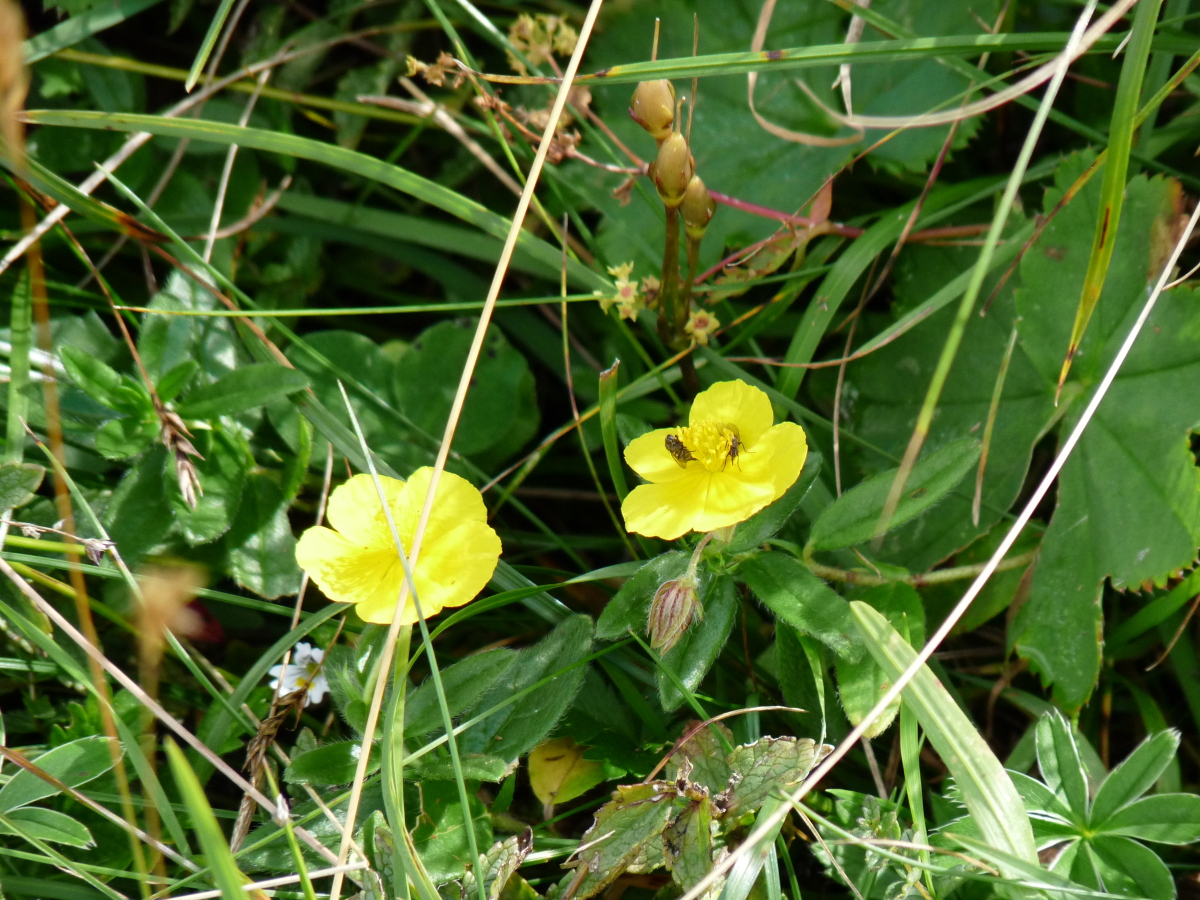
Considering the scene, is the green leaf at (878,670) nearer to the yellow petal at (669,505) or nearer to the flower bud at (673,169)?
the yellow petal at (669,505)

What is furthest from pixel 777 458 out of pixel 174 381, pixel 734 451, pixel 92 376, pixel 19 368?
pixel 19 368

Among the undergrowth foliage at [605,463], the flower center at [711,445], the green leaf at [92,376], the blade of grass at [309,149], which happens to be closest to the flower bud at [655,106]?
the undergrowth foliage at [605,463]

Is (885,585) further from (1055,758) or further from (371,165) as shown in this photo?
(371,165)

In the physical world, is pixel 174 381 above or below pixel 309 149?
below

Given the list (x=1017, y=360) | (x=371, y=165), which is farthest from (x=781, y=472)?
(x=371, y=165)

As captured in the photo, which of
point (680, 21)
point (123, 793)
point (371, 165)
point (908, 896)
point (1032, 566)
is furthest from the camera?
point (680, 21)

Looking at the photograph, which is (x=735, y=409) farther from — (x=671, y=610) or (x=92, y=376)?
(x=92, y=376)

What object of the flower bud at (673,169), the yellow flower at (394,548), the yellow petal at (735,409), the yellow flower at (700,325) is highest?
the flower bud at (673,169)
